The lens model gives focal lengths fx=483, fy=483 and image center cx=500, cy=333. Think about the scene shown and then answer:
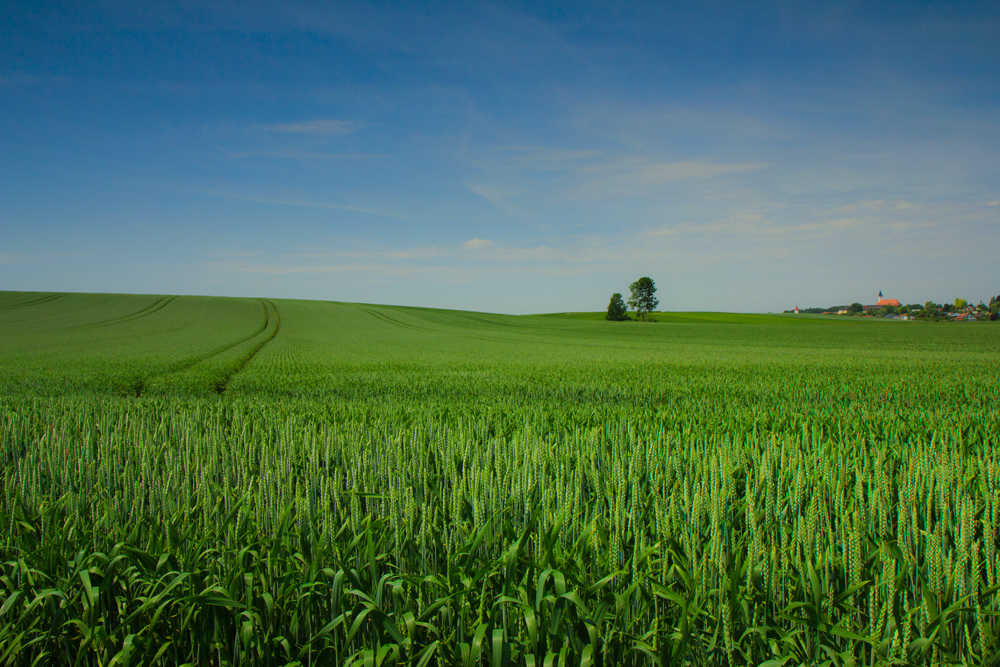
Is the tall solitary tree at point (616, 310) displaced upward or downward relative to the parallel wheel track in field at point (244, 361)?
upward

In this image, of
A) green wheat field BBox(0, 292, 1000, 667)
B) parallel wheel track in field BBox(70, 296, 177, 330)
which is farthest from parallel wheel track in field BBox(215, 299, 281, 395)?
parallel wheel track in field BBox(70, 296, 177, 330)

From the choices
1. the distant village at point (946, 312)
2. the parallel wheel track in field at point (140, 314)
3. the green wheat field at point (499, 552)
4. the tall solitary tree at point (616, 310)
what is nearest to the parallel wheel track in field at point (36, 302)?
the parallel wheel track in field at point (140, 314)

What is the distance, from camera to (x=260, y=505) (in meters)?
3.42

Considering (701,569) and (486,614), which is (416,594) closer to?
(486,614)

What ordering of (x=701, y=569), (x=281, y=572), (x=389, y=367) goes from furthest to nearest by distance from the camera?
(x=389, y=367), (x=281, y=572), (x=701, y=569)

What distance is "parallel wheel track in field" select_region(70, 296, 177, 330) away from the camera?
4428cm

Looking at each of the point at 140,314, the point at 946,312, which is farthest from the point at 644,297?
the point at 140,314

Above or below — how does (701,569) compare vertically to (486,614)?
above

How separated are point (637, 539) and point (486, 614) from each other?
0.91 metres

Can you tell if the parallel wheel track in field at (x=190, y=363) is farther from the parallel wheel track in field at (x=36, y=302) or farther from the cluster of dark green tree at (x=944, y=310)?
the cluster of dark green tree at (x=944, y=310)

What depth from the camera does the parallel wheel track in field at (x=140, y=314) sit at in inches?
1743

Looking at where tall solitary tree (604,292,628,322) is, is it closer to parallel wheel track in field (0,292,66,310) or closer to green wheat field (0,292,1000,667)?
green wheat field (0,292,1000,667)

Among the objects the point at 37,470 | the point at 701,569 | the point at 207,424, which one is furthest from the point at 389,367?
the point at 701,569

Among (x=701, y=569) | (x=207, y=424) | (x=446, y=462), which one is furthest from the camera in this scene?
(x=207, y=424)
